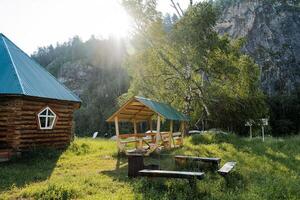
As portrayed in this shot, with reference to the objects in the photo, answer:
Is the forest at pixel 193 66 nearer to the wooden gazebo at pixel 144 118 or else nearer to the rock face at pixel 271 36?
the wooden gazebo at pixel 144 118

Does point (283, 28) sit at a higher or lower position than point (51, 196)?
higher

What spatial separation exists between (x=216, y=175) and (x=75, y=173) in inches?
182

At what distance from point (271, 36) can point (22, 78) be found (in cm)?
7686

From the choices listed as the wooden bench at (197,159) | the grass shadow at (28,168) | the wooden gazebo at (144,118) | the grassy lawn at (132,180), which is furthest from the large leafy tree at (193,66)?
the wooden bench at (197,159)

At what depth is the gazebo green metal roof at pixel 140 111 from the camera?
1518 cm

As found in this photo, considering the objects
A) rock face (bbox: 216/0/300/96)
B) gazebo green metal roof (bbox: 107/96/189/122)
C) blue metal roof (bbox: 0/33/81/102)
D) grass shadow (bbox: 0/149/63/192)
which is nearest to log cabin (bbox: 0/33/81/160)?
blue metal roof (bbox: 0/33/81/102)

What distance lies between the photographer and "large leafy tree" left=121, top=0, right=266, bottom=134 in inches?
1041

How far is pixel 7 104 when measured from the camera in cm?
1510

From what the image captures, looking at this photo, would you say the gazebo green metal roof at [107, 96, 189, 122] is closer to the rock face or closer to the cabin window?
the cabin window

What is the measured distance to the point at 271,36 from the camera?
8306 cm

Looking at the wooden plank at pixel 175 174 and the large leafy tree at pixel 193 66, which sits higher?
the large leafy tree at pixel 193 66

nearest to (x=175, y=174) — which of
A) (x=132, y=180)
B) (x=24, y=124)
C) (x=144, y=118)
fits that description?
(x=132, y=180)

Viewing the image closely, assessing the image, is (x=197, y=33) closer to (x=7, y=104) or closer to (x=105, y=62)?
(x=7, y=104)

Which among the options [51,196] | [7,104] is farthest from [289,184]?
[7,104]
